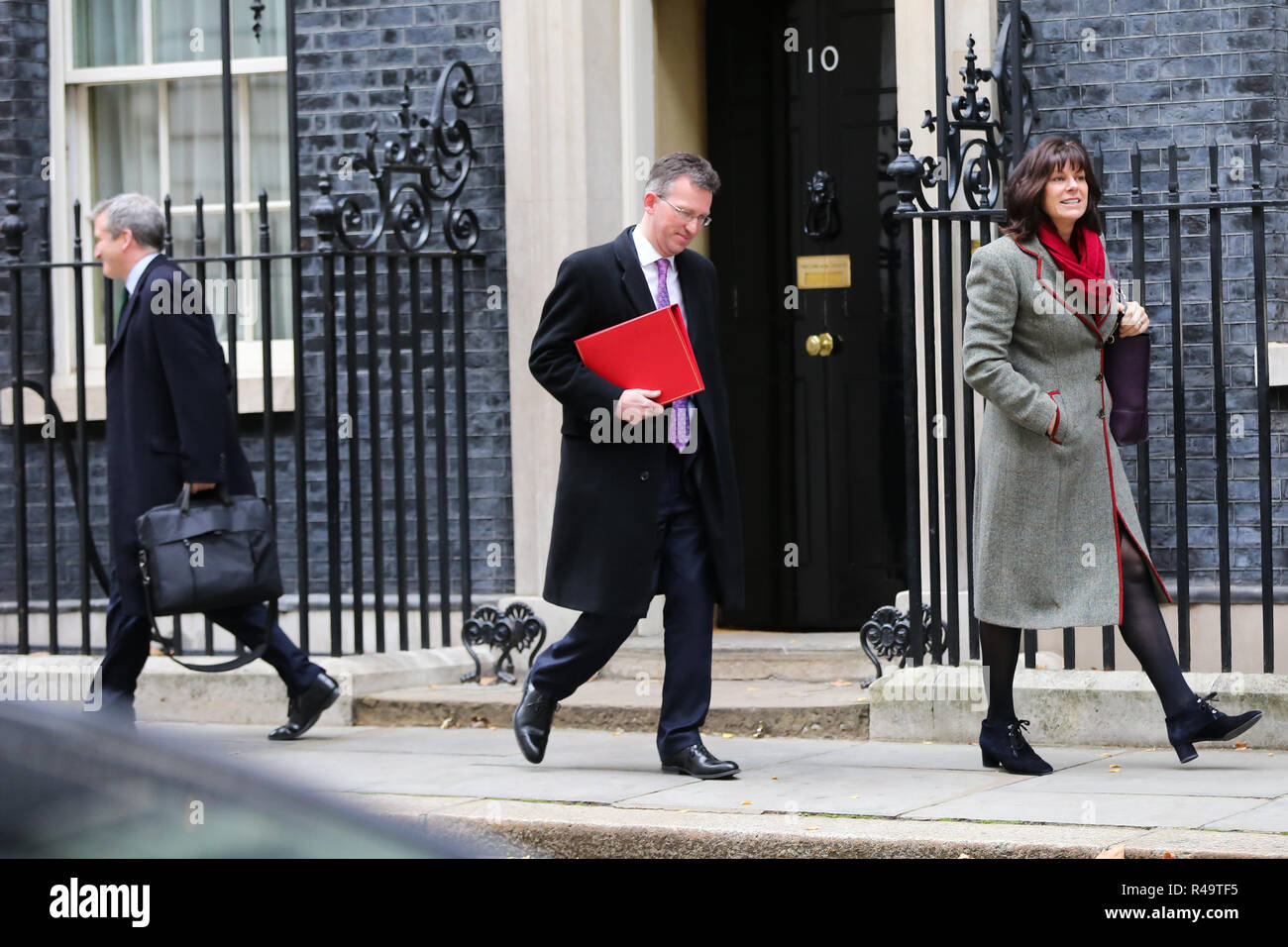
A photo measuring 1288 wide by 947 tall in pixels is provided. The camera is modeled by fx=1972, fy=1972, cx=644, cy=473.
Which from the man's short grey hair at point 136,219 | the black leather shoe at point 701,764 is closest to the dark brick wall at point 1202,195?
the black leather shoe at point 701,764

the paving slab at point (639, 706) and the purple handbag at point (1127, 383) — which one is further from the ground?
the purple handbag at point (1127, 383)

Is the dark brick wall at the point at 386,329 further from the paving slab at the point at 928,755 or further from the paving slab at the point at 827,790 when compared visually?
the paving slab at the point at 827,790

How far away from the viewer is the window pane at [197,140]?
970cm

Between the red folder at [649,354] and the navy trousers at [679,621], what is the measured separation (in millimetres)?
287

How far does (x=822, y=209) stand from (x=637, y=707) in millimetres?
2483

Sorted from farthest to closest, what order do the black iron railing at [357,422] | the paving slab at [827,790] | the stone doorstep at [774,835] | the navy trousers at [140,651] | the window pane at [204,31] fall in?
the window pane at [204,31]
the black iron railing at [357,422]
the navy trousers at [140,651]
the paving slab at [827,790]
the stone doorstep at [774,835]

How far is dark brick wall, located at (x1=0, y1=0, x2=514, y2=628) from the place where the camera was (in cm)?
882

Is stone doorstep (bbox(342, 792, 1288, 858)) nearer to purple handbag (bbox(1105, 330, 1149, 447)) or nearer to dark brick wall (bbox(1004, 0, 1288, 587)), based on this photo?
purple handbag (bbox(1105, 330, 1149, 447))

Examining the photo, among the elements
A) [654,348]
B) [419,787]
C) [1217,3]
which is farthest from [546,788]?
[1217,3]

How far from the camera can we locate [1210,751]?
6.62m

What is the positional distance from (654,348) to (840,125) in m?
3.07

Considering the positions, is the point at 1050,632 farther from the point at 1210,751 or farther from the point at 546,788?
the point at 546,788

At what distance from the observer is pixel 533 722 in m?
6.48

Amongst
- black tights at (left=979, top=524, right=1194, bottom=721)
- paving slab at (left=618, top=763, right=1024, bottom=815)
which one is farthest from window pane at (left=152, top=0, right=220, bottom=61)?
black tights at (left=979, top=524, right=1194, bottom=721)
